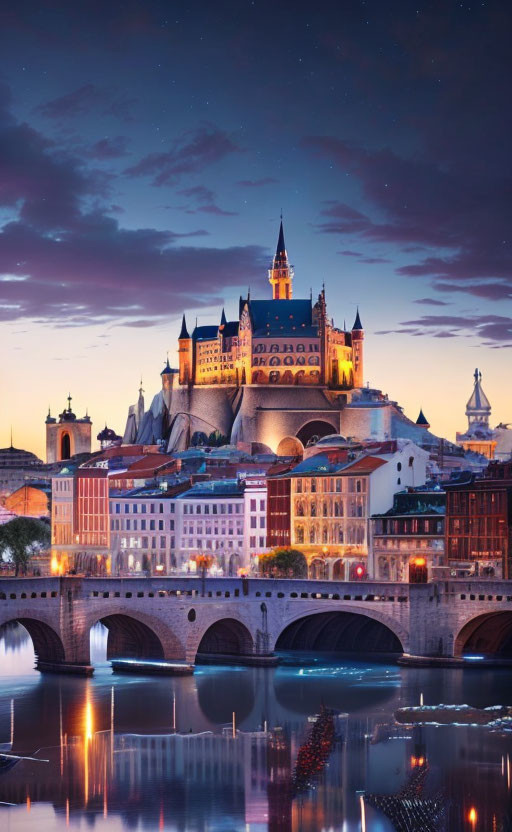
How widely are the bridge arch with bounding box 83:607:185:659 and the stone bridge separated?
0.18 feet

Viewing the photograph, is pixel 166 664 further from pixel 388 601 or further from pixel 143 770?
pixel 143 770

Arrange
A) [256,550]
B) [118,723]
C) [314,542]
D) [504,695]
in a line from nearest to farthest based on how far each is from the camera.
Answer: [118,723] → [504,695] → [314,542] → [256,550]

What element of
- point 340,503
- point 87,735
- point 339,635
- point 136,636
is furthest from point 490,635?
point 340,503

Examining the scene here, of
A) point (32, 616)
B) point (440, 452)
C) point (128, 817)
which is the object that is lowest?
point (128, 817)

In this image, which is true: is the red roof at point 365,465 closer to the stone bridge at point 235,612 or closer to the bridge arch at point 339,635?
the bridge arch at point 339,635

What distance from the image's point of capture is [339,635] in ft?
368

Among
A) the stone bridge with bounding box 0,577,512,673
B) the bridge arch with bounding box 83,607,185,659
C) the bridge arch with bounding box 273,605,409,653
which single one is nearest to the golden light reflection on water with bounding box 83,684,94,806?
the stone bridge with bounding box 0,577,512,673

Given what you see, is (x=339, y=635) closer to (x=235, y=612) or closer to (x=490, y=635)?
(x=235, y=612)

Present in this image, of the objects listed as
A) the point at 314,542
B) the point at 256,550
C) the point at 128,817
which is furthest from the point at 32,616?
the point at 256,550

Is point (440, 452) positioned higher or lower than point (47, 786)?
higher

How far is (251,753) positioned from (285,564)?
51129 millimetres

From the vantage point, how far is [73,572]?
11612cm

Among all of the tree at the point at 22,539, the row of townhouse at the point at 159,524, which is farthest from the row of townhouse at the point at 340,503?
the tree at the point at 22,539

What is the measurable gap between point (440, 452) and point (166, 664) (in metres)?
91.9
